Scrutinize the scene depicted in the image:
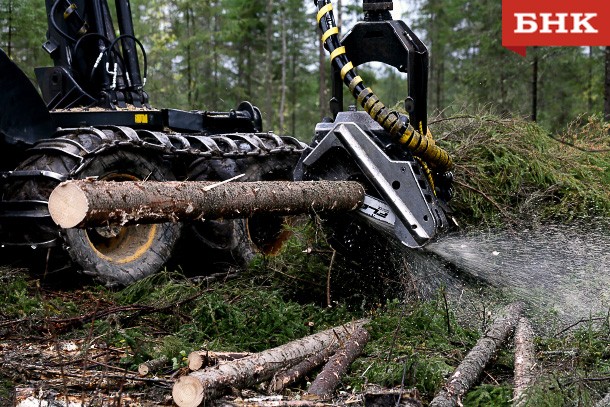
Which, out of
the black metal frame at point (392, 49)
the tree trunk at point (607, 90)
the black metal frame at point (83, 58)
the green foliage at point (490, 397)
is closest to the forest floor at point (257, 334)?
the green foliage at point (490, 397)

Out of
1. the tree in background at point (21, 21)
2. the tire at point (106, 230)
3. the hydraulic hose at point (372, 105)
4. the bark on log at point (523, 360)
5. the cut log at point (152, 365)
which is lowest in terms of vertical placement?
the bark on log at point (523, 360)

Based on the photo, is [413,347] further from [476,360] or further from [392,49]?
[392,49]

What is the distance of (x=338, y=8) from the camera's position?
90.6 feet

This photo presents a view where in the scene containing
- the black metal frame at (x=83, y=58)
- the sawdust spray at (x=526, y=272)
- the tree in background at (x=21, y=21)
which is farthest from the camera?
the tree in background at (x=21, y=21)

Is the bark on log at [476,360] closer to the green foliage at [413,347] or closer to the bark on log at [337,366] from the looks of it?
the green foliage at [413,347]

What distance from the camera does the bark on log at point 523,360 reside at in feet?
13.6

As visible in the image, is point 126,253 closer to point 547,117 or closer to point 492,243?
point 492,243

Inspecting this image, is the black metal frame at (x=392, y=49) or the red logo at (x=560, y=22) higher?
the red logo at (x=560, y=22)

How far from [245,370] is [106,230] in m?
3.46

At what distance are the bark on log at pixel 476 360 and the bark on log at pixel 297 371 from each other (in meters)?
0.78

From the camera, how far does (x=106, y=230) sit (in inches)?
296

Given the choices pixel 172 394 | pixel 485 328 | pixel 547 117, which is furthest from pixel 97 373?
pixel 547 117

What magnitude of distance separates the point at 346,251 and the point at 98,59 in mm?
3492

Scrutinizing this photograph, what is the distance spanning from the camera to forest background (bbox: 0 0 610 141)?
73.8 feet
